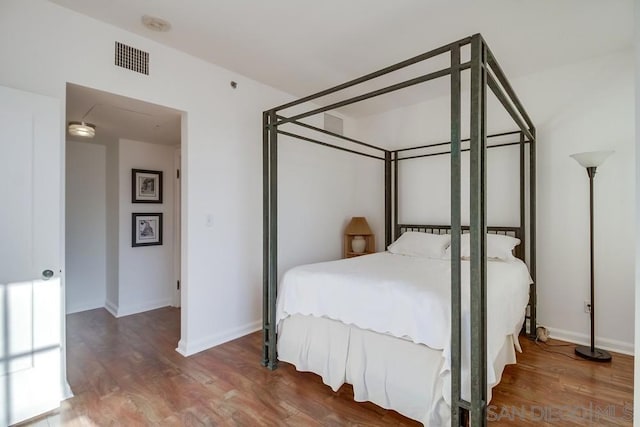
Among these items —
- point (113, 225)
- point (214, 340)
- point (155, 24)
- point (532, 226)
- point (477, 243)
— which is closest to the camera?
point (477, 243)

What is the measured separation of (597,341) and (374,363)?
7.62ft

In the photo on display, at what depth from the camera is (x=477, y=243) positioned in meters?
1.44

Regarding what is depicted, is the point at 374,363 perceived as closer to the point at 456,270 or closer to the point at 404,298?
the point at 404,298

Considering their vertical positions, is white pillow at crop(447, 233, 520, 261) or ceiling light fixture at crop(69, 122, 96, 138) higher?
ceiling light fixture at crop(69, 122, 96, 138)

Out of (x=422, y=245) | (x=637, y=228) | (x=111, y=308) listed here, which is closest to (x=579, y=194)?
(x=422, y=245)

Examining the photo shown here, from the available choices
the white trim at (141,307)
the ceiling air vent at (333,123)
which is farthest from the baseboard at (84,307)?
the ceiling air vent at (333,123)

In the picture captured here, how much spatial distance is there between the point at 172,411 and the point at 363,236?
286cm

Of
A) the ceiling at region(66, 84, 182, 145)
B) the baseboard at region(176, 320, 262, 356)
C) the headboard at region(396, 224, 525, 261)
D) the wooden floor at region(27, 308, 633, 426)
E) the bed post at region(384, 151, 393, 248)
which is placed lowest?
the wooden floor at region(27, 308, 633, 426)

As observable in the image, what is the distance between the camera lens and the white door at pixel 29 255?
1762mm

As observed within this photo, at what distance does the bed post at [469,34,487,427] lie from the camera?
1.42 m

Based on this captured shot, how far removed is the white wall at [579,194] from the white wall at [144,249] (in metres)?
4.05

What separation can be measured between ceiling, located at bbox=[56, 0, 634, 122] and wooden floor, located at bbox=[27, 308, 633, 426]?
260cm

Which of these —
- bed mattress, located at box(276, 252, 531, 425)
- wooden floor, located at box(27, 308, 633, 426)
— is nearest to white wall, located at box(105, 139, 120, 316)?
wooden floor, located at box(27, 308, 633, 426)

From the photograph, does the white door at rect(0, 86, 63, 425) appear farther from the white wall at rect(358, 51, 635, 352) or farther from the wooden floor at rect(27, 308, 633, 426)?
the white wall at rect(358, 51, 635, 352)
